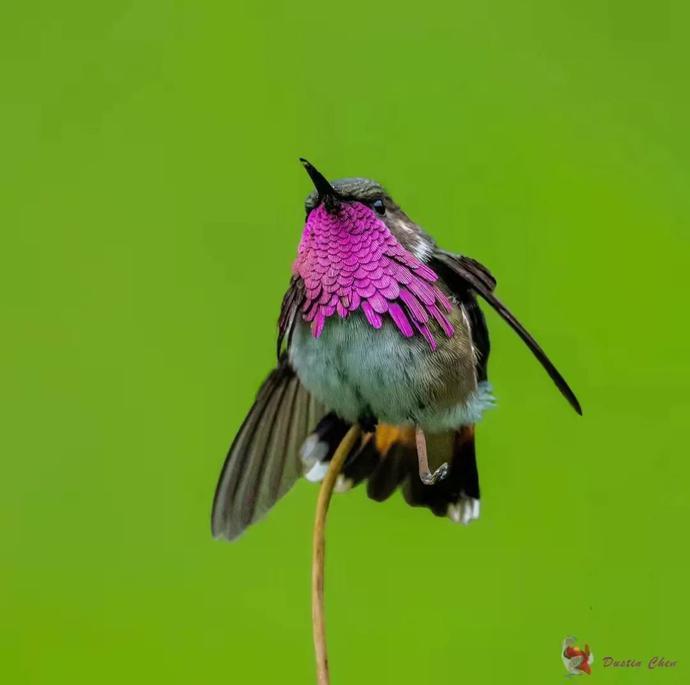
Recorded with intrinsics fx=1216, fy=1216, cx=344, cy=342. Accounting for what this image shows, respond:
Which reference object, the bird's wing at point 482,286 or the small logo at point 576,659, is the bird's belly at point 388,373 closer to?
the bird's wing at point 482,286

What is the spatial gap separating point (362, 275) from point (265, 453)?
402 millimetres

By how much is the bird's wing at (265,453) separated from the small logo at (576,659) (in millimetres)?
553

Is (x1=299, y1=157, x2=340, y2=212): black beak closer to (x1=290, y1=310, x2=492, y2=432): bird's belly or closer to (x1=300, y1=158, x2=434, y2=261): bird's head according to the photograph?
(x1=300, y1=158, x2=434, y2=261): bird's head

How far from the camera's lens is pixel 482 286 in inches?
69.9

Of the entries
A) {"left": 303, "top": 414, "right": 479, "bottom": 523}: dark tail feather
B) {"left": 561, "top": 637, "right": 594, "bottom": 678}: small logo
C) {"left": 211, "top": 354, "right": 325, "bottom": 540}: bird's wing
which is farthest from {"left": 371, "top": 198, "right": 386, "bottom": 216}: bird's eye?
{"left": 561, "top": 637, "right": 594, "bottom": 678}: small logo

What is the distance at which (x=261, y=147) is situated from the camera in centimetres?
399

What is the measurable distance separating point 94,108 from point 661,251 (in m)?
1.92

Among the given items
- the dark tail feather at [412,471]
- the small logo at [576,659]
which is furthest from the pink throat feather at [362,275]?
the small logo at [576,659]

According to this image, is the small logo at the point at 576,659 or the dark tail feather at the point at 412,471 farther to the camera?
the dark tail feather at the point at 412,471

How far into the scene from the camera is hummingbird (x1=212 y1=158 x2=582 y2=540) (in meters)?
1.81

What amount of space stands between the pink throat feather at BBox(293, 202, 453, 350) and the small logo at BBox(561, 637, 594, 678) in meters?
0.49

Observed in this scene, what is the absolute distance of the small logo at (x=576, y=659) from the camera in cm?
168
